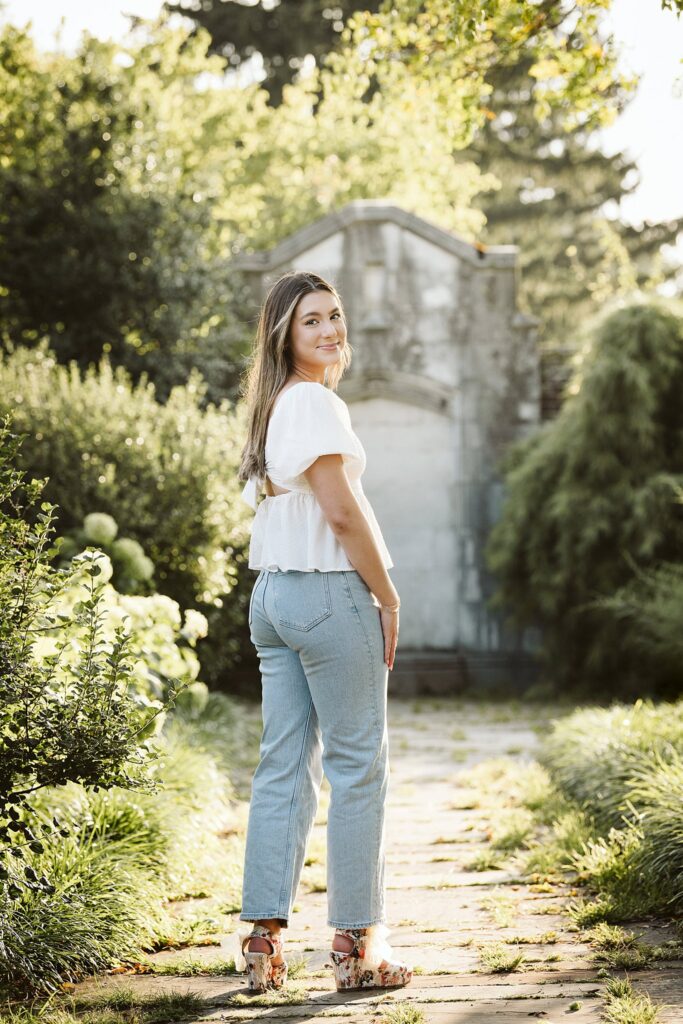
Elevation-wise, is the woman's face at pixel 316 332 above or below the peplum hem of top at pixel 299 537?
above

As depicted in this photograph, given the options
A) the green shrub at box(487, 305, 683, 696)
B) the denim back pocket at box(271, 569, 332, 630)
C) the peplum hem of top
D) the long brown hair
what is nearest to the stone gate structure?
the green shrub at box(487, 305, 683, 696)

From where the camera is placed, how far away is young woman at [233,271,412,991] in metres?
3.07

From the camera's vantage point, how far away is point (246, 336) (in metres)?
11.4

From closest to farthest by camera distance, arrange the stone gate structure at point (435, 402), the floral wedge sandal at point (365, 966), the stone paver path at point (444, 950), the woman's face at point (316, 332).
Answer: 1. the stone paver path at point (444, 950)
2. the floral wedge sandal at point (365, 966)
3. the woman's face at point (316, 332)
4. the stone gate structure at point (435, 402)

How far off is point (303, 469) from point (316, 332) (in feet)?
1.42

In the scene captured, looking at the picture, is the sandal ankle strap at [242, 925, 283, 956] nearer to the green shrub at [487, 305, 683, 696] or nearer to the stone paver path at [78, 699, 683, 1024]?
the stone paver path at [78, 699, 683, 1024]

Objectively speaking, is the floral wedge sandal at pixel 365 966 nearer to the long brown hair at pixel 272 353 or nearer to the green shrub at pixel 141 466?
the long brown hair at pixel 272 353

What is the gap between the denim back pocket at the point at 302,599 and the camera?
3.08m

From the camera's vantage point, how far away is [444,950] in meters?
3.40

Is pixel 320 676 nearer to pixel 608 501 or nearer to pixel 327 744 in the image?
pixel 327 744

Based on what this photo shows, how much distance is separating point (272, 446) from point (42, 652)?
56.5 inches

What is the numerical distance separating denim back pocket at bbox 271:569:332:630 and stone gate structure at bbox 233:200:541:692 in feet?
28.0

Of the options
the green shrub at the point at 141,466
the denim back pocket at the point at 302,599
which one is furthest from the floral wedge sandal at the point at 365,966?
the green shrub at the point at 141,466

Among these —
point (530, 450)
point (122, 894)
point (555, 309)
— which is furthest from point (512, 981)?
point (555, 309)
